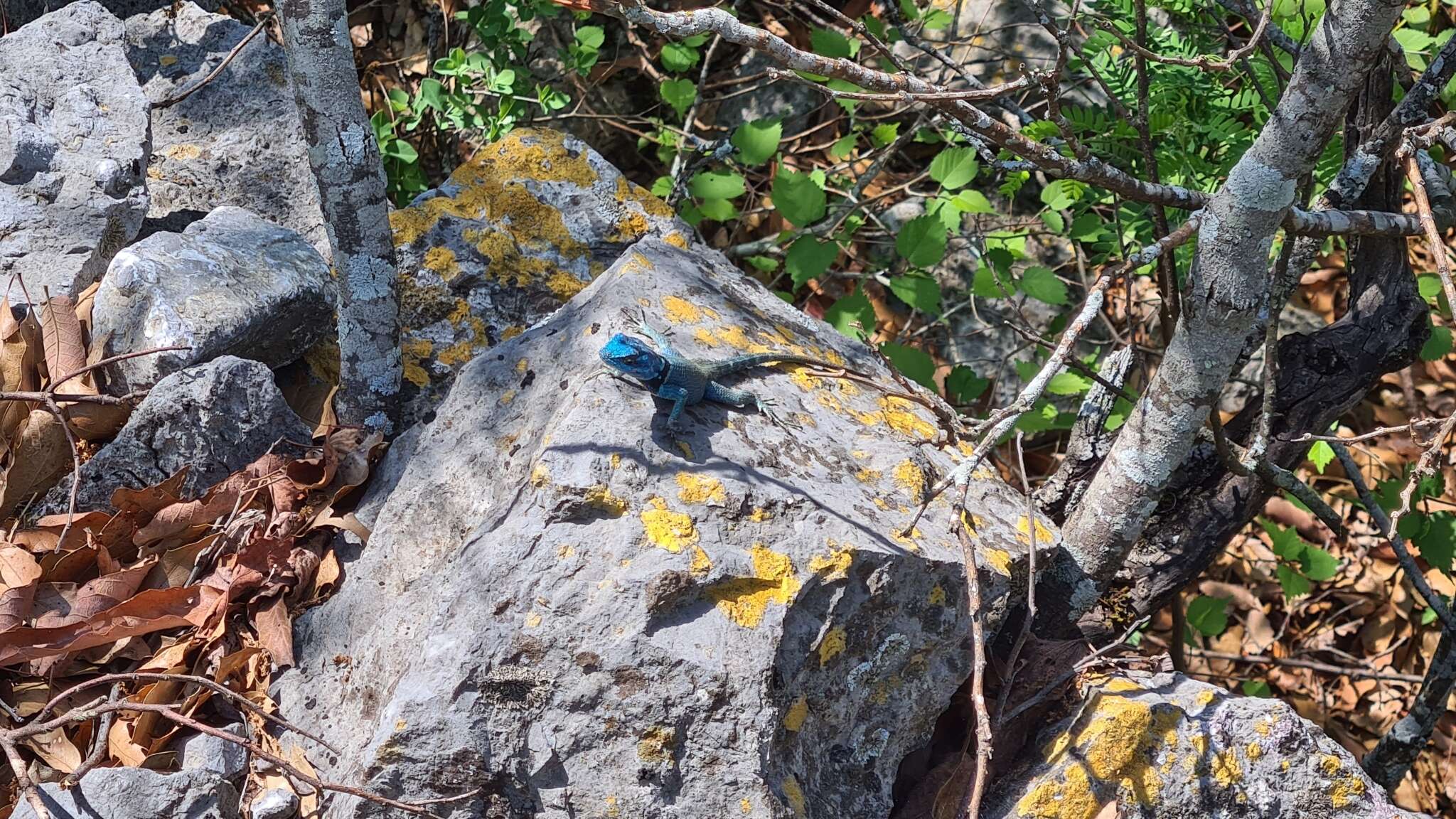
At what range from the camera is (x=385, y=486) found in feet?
9.39

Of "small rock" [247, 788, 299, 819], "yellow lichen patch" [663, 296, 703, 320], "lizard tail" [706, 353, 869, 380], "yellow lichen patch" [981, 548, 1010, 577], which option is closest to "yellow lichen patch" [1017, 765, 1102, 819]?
"yellow lichen patch" [981, 548, 1010, 577]

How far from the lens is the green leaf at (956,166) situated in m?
3.96

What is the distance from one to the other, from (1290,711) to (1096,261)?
7.41 feet

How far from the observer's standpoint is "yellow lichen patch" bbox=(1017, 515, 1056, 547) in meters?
2.68

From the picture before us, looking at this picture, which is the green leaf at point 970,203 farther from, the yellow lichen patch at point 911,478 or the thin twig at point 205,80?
the thin twig at point 205,80

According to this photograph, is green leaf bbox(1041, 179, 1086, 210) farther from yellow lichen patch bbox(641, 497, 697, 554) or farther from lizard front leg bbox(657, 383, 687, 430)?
yellow lichen patch bbox(641, 497, 697, 554)

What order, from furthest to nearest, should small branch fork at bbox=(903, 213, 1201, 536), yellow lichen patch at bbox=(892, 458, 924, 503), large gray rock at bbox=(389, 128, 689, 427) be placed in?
large gray rock at bbox=(389, 128, 689, 427), yellow lichen patch at bbox=(892, 458, 924, 503), small branch fork at bbox=(903, 213, 1201, 536)

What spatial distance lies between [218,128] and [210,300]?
1225mm

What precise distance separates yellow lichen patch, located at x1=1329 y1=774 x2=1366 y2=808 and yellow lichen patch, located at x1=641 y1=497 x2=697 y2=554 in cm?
169

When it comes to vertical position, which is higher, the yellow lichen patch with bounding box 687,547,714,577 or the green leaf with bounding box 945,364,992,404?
the yellow lichen patch with bounding box 687,547,714,577

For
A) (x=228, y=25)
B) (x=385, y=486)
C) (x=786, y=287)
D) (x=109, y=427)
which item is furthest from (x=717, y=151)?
(x=109, y=427)

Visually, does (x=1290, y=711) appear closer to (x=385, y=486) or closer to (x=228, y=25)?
(x=385, y=486)

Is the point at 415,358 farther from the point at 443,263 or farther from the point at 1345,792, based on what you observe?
the point at 1345,792

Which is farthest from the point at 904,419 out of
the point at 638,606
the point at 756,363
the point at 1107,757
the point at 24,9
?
the point at 24,9
